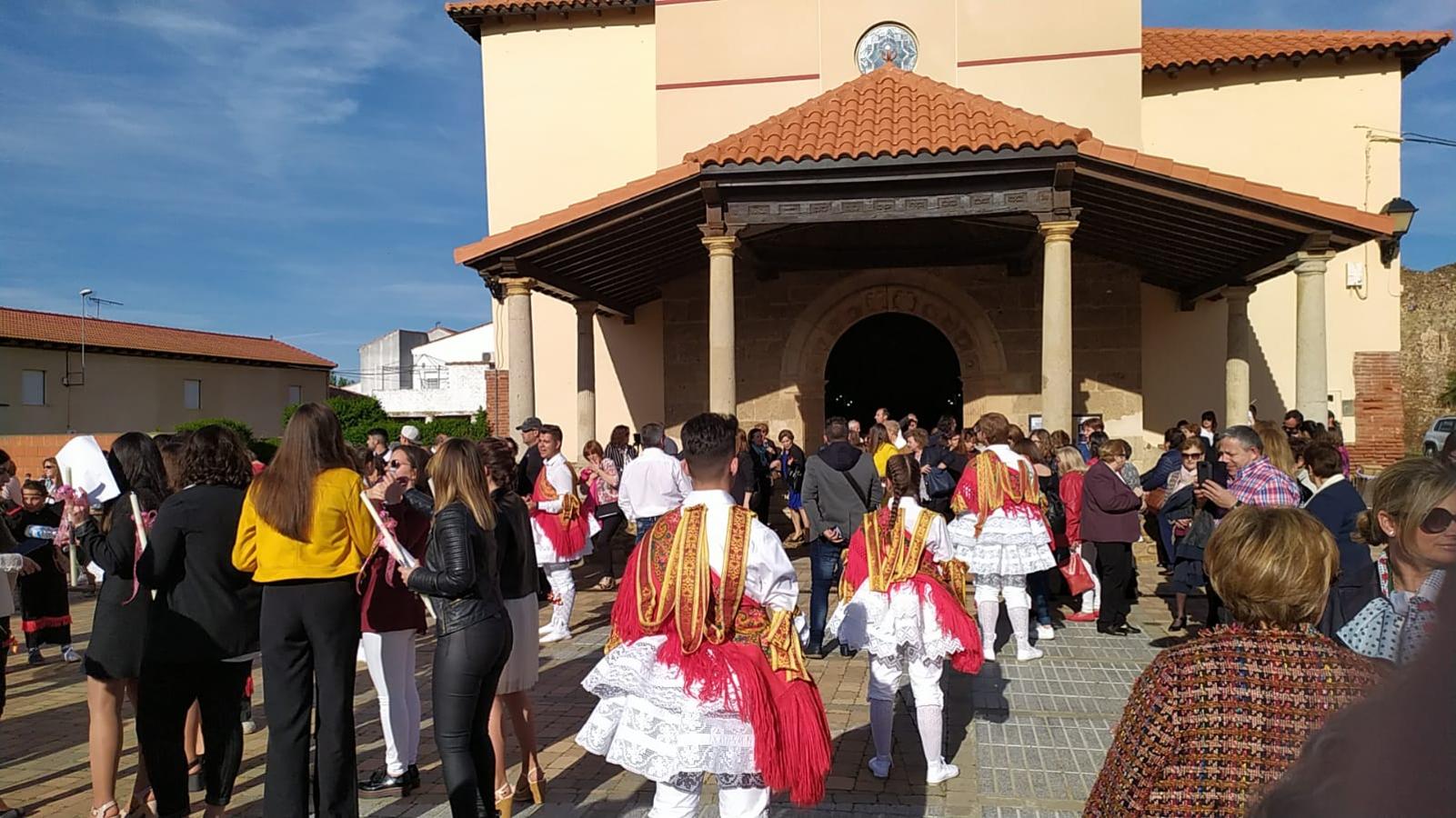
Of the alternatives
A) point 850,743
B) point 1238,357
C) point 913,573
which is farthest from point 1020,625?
point 1238,357

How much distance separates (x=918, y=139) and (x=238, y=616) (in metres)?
8.45

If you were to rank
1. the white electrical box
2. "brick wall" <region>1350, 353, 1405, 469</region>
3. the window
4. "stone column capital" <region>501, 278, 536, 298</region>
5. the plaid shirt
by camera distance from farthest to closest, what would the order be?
the window, the white electrical box, "brick wall" <region>1350, 353, 1405, 469</region>, "stone column capital" <region>501, 278, 536, 298</region>, the plaid shirt

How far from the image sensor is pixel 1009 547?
6.83m

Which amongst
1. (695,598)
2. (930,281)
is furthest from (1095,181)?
(695,598)

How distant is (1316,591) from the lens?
2.13 meters

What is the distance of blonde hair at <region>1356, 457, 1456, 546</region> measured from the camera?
2895mm

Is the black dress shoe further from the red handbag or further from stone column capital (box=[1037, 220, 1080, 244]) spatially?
stone column capital (box=[1037, 220, 1080, 244])

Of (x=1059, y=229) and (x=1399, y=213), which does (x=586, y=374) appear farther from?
(x=1399, y=213)

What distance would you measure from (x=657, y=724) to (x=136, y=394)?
4157 cm

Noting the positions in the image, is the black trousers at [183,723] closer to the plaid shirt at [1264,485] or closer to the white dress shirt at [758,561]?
the white dress shirt at [758,561]

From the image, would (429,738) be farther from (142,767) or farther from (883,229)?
(883,229)

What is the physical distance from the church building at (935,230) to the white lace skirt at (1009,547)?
605cm

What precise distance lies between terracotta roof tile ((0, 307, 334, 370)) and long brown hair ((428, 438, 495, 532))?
37376 mm

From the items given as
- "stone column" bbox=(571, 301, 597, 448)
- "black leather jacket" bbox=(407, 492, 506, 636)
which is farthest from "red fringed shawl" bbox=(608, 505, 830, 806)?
"stone column" bbox=(571, 301, 597, 448)
